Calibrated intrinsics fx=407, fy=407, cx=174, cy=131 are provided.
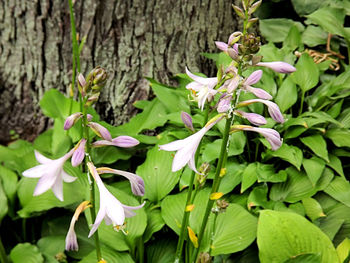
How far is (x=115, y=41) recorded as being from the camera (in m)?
2.89

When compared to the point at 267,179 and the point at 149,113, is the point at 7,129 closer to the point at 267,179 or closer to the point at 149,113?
the point at 149,113

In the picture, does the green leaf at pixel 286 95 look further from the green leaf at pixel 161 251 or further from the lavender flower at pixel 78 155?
the lavender flower at pixel 78 155

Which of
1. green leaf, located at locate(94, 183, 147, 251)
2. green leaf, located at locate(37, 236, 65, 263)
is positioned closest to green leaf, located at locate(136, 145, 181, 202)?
green leaf, located at locate(94, 183, 147, 251)

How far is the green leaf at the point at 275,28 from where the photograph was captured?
3.30 meters

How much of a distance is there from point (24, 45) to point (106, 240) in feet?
5.87

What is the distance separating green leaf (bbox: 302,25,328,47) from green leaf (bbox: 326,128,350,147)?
1.02 m

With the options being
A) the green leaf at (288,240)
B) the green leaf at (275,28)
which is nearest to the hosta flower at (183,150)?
the green leaf at (288,240)

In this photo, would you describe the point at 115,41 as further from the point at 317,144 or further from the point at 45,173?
the point at 45,173

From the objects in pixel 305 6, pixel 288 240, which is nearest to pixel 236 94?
pixel 288 240

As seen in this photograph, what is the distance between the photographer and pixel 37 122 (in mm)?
3230

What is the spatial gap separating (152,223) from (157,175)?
290 millimetres

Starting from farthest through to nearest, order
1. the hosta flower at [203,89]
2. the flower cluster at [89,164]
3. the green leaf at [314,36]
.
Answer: the green leaf at [314,36]
the hosta flower at [203,89]
the flower cluster at [89,164]

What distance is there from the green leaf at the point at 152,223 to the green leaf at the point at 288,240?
1.86ft

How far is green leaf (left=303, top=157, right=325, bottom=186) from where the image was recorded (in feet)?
7.19
